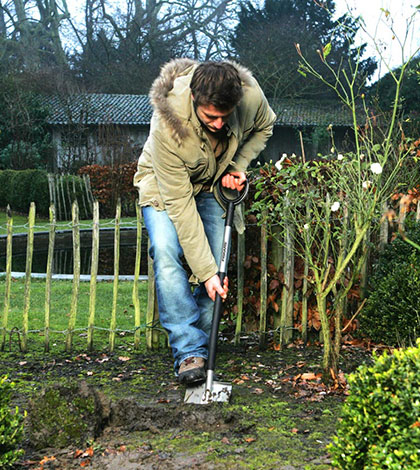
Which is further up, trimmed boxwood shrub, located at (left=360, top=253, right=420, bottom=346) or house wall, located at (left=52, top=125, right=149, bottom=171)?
house wall, located at (left=52, top=125, right=149, bottom=171)

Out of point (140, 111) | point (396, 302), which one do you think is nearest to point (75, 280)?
point (396, 302)

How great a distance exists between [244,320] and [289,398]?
1277mm

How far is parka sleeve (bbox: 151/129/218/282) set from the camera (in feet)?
10.9

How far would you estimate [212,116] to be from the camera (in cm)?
309

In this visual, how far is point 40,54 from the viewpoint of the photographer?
35469mm

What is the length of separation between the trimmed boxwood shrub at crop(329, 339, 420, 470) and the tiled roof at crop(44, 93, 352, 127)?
24923 millimetres

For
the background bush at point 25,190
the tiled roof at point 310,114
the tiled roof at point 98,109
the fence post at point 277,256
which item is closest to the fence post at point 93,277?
the fence post at point 277,256

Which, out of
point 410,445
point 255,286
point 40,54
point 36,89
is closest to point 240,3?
point 40,54

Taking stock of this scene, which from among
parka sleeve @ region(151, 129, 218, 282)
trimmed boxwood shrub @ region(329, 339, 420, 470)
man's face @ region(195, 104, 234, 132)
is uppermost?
man's face @ region(195, 104, 234, 132)

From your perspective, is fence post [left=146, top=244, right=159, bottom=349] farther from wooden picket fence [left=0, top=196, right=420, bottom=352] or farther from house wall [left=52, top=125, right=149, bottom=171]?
house wall [left=52, top=125, right=149, bottom=171]

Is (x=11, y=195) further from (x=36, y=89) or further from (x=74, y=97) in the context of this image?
(x=36, y=89)

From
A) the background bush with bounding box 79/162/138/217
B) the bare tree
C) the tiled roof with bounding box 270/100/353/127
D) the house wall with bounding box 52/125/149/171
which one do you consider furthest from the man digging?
the bare tree

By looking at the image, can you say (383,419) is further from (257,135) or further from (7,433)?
(257,135)

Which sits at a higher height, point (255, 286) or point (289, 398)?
point (255, 286)
